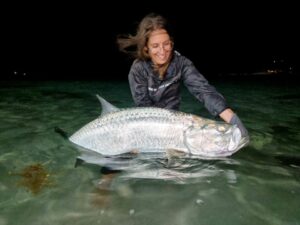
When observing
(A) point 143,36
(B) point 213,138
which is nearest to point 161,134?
(B) point 213,138

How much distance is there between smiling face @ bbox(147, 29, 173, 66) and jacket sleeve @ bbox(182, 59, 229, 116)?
18.3 inches

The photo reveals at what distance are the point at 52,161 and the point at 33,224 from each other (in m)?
1.72

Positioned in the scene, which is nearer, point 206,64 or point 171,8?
point 206,64

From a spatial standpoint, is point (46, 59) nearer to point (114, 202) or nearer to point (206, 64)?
point (206, 64)

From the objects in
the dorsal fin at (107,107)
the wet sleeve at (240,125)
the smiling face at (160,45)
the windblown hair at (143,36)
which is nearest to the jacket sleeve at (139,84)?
the windblown hair at (143,36)

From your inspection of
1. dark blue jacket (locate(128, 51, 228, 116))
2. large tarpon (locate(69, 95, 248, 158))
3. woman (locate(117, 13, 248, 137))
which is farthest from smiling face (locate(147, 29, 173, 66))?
large tarpon (locate(69, 95, 248, 158))

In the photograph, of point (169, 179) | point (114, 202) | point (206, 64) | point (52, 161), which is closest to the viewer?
point (114, 202)

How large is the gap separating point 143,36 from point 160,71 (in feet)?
2.07

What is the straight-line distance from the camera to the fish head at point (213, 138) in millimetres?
4230

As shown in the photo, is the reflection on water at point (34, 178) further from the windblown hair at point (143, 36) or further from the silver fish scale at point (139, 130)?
the windblown hair at point (143, 36)

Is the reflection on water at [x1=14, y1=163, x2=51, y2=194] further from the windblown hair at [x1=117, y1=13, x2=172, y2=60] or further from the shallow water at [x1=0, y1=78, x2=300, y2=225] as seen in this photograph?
the windblown hair at [x1=117, y1=13, x2=172, y2=60]

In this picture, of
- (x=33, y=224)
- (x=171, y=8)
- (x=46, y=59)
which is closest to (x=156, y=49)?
(x=33, y=224)

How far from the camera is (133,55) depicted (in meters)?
5.45

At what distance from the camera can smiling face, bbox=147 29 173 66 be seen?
16.2 ft
